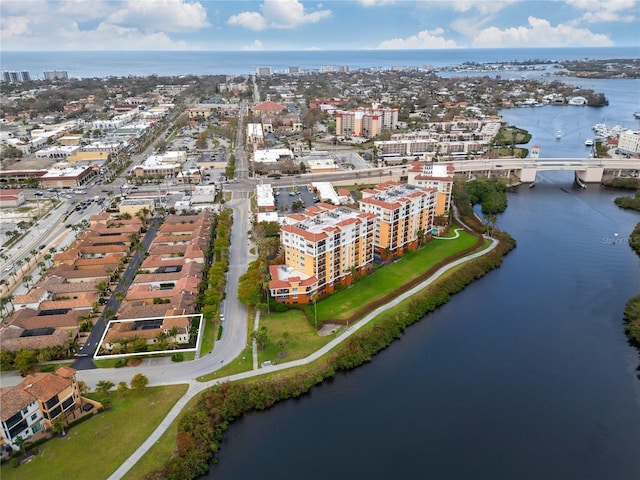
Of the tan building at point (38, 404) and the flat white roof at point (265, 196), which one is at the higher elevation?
the flat white roof at point (265, 196)

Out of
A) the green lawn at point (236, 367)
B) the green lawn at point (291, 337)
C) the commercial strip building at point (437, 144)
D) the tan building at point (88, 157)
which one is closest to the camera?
the green lawn at point (236, 367)

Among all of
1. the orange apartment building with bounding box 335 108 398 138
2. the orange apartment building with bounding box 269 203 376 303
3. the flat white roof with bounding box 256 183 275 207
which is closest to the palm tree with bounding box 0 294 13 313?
the orange apartment building with bounding box 269 203 376 303

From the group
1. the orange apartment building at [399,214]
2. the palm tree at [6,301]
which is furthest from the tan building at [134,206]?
the orange apartment building at [399,214]

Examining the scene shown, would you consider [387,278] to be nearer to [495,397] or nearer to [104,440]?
[495,397]

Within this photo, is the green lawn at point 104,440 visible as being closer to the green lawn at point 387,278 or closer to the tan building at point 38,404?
the tan building at point 38,404

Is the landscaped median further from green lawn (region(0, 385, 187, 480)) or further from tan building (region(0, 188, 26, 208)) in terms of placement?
tan building (region(0, 188, 26, 208))

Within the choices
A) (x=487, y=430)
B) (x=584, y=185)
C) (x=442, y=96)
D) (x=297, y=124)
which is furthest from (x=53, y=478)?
(x=442, y=96)
